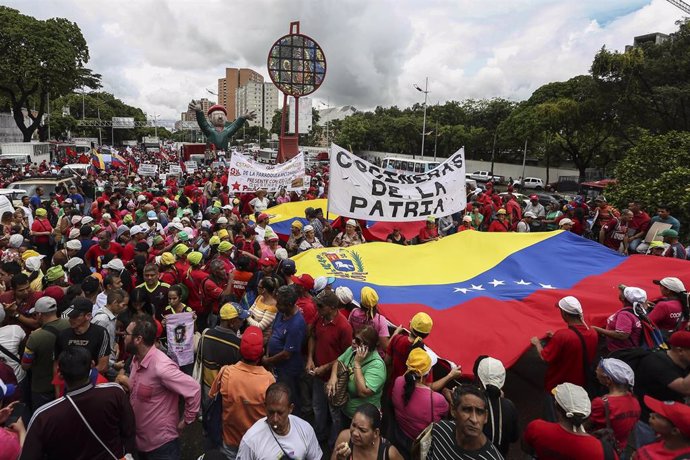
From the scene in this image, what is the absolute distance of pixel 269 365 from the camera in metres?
4.45

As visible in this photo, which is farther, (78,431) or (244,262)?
(244,262)

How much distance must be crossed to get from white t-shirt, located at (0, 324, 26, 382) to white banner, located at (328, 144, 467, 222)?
502 cm

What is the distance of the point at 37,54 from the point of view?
115ft

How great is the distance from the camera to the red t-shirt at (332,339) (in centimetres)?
430

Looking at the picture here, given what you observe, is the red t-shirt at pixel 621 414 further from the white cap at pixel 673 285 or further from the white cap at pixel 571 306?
the white cap at pixel 673 285

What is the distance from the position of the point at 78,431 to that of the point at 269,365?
187cm

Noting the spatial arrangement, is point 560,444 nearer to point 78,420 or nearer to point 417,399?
point 417,399

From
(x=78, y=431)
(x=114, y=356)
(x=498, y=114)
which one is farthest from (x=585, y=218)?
(x=498, y=114)

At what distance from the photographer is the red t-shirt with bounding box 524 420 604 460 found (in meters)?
2.71

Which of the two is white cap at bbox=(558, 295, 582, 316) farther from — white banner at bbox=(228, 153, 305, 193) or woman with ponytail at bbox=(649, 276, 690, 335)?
white banner at bbox=(228, 153, 305, 193)

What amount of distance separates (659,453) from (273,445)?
235 cm

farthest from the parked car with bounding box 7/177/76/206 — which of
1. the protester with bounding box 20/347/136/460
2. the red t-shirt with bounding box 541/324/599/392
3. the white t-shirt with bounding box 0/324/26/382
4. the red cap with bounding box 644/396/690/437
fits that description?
the red cap with bounding box 644/396/690/437

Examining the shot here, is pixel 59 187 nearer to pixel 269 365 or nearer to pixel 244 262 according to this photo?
pixel 244 262

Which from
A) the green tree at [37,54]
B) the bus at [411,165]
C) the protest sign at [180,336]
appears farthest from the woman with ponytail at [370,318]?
the green tree at [37,54]
